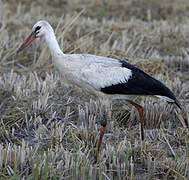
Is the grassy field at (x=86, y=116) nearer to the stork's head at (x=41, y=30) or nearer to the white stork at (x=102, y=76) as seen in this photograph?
the white stork at (x=102, y=76)

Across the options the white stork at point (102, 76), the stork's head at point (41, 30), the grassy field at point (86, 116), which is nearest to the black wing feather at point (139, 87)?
the white stork at point (102, 76)

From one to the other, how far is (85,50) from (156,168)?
126 inches

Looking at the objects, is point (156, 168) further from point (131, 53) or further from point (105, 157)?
point (131, 53)

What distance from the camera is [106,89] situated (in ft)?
15.0

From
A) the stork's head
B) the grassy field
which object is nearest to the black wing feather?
the grassy field

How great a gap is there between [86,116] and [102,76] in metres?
0.77

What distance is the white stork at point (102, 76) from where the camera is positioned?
4473 millimetres

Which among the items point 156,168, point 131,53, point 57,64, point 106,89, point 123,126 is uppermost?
point 131,53

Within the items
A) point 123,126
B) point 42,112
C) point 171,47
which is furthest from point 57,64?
point 171,47

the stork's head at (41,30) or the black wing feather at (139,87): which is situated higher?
the stork's head at (41,30)

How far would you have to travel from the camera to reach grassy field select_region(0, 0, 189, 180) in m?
3.88

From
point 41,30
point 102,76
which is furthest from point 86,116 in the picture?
point 41,30

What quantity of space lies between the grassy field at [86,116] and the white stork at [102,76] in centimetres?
37

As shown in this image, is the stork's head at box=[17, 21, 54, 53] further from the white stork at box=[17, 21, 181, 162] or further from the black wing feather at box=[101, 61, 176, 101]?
the black wing feather at box=[101, 61, 176, 101]
